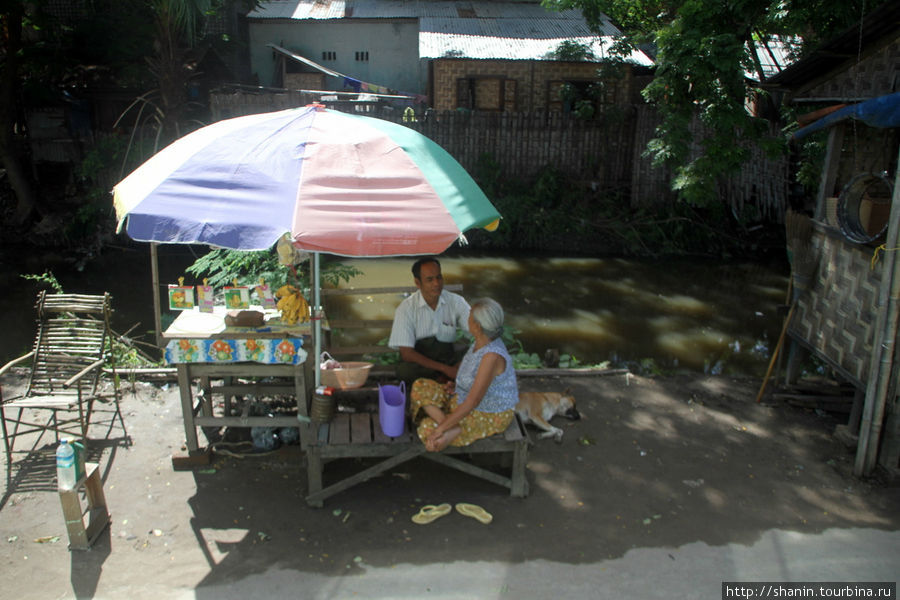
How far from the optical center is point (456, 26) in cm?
1792

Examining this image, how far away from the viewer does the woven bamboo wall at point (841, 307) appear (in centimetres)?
494

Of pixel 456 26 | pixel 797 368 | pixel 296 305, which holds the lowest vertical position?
pixel 797 368

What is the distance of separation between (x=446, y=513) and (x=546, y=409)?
1.55 m

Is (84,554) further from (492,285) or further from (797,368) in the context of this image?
(492,285)

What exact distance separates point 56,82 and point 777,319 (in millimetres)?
15814

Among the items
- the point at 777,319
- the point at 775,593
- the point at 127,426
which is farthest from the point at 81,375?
the point at 777,319

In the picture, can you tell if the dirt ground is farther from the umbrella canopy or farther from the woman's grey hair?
the umbrella canopy

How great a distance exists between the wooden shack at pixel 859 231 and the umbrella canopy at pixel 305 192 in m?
2.77

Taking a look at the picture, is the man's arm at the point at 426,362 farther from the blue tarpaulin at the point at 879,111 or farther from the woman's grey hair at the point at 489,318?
the blue tarpaulin at the point at 879,111

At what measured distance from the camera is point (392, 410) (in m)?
4.10

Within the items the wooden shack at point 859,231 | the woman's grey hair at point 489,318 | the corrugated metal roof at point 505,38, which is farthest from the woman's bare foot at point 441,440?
the corrugated metal roof at point 505,38

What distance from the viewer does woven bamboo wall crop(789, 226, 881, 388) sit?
194 inches

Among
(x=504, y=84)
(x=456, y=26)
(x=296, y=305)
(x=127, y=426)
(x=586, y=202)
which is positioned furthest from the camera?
(x=456, y=26)

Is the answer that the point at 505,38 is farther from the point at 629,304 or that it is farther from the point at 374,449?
the point at 374,449
